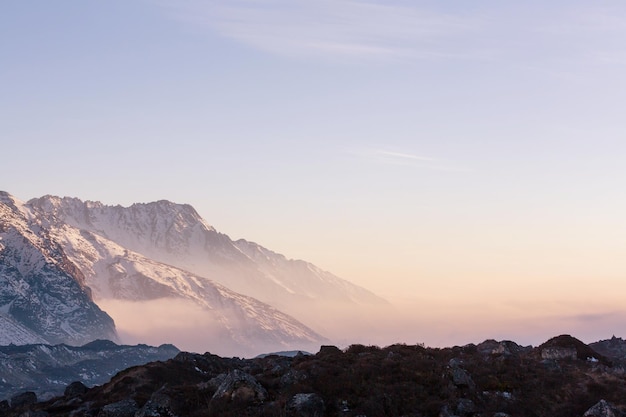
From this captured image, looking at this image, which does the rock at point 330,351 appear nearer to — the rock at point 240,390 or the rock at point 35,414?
the rock at point 240,390

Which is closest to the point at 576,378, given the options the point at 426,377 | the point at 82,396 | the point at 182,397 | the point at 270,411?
the point at 426,377

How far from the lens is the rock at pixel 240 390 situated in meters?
70.4

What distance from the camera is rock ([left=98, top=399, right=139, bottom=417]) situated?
73000mm

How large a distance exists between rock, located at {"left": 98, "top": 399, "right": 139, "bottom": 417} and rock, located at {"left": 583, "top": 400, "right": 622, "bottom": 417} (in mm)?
42036

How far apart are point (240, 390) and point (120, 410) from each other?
12.3 m

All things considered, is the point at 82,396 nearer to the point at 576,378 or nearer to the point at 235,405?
the point at 235,405

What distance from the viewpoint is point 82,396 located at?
92562mm

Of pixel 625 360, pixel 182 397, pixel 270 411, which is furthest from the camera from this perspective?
pixel 625 360

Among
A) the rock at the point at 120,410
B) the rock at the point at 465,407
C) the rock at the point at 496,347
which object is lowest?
the rock at the point at 120,410

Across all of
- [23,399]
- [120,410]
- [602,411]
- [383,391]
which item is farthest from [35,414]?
[602,411]

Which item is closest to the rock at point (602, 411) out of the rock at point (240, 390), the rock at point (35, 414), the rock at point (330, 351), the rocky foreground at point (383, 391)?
the rocky foreground at point (383, 391)

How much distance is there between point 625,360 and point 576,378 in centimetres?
4401

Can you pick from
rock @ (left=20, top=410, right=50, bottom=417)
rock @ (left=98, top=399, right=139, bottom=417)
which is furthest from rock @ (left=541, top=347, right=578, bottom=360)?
rock @ (left=20, top=410, right=50, bottom=417)

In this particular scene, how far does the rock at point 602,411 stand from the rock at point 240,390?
29.1m
